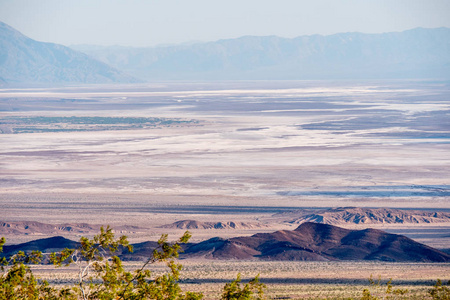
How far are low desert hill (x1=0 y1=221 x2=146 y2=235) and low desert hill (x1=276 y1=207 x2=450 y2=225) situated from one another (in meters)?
7.99

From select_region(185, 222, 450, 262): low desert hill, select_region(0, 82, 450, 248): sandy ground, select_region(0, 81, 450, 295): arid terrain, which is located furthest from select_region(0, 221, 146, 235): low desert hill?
select_region(185, 222, 450, 262): low desert hill

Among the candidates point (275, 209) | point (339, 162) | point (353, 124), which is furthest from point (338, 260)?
point (353, 124)

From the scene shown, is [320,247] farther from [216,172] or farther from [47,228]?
[216,172]

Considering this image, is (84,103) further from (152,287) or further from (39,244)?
(152,287)

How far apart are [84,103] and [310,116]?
1901 inches

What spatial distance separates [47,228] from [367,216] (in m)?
14.8

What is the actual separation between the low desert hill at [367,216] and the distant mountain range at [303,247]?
14.8ft

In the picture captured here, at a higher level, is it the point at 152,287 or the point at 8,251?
the point at 152,287

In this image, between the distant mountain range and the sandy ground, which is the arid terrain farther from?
the distant mountain range

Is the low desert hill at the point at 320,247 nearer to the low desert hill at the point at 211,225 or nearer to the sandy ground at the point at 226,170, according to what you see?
the sandy ground at the point at 226,170

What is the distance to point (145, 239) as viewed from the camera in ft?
108

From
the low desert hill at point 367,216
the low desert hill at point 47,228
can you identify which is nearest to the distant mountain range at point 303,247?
the low desert hill at point 47,228

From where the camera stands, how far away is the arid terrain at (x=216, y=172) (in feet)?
122

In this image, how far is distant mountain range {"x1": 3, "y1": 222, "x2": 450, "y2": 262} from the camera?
2931cm
